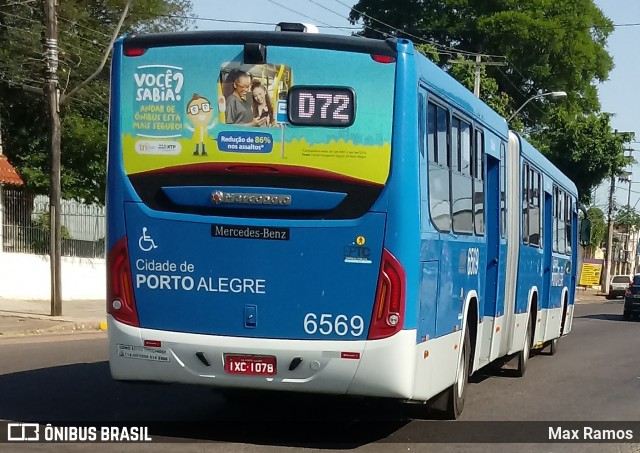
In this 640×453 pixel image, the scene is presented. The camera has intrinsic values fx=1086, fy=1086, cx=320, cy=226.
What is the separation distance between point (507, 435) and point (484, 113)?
357 cm

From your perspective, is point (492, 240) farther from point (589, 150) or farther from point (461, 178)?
point (589, 150)

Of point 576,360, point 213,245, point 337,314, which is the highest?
point 213,245

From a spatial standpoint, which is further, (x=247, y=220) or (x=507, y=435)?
(x=507, y=435)

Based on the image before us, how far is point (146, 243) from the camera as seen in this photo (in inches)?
344

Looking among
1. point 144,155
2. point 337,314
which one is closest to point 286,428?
point 337,314

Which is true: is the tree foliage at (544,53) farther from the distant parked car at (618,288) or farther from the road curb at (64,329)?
the road curb at (64,329)

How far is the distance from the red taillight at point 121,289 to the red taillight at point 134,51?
1.50m

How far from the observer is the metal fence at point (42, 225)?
85.9ft

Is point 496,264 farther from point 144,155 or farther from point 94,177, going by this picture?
point 94,177

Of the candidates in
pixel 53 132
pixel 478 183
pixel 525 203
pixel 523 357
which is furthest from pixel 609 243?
pixel 478 183

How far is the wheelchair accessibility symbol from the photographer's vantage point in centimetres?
873

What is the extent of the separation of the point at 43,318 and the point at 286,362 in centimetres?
1457

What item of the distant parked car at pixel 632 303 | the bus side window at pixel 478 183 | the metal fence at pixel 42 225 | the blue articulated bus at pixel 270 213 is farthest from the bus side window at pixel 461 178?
the distant parked car at pixel 632 303

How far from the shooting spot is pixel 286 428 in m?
9.95
